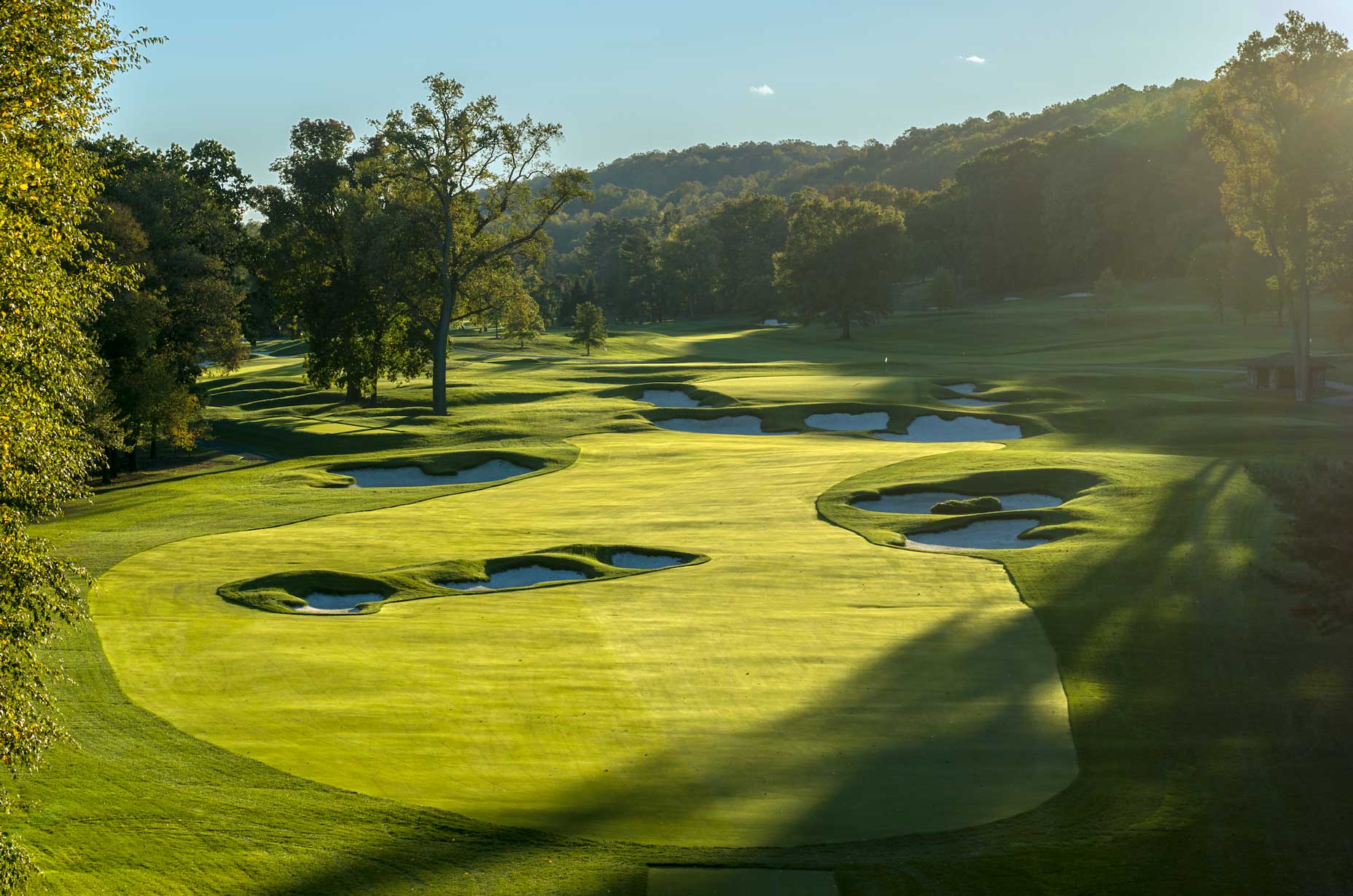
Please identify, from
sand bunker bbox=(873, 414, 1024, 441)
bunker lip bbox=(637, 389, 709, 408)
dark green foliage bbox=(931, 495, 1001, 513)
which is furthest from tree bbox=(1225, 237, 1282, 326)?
dark green foliage bbox=(931, 495, 1001, 513)

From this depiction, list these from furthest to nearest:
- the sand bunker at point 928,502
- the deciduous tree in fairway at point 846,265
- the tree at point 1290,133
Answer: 1. the deciduous tree in fairway at point 846,265
2. the tree at point 1290,133
3. the sand bunker at point 928,502

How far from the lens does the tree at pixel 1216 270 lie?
8462 centimetres

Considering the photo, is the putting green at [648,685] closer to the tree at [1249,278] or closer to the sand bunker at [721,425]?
the sand bunker at [721,425]

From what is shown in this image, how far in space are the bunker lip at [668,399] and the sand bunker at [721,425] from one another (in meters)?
5.02

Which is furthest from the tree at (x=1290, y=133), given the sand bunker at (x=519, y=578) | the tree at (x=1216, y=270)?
the tree at (x=1216, y=270)

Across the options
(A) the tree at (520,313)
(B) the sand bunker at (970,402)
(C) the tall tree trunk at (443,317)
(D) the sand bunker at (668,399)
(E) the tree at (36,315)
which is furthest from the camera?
(D) the sand bunker at (668,399)

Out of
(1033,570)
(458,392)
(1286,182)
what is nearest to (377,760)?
(1033,570)

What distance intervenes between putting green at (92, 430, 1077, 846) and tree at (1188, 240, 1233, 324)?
69.2 m

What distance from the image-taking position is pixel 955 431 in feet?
A: 153

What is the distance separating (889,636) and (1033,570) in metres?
5.57

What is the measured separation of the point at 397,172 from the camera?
5484cm

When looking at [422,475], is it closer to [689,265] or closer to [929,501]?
[929,501]

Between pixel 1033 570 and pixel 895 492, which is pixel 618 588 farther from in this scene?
pixel 895 492

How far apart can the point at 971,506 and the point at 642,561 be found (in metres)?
9.30
